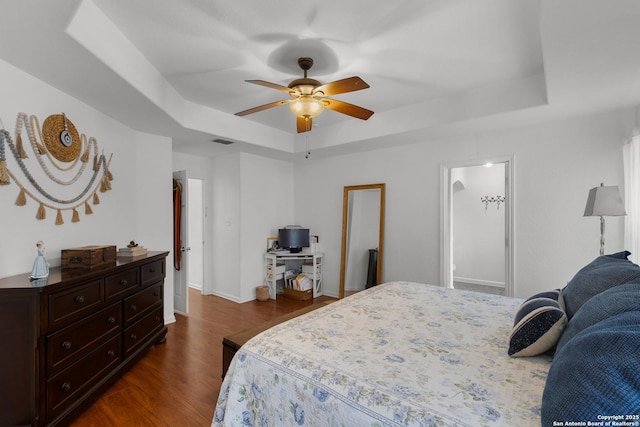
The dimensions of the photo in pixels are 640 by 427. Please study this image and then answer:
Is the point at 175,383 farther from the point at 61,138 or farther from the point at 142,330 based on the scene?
the point at 61,138

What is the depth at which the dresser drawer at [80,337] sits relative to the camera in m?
1.84

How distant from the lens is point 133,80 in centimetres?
234

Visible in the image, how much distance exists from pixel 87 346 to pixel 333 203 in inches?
142

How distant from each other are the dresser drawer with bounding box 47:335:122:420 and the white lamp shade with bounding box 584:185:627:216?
3962 mm

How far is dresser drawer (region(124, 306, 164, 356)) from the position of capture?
258 centimetres

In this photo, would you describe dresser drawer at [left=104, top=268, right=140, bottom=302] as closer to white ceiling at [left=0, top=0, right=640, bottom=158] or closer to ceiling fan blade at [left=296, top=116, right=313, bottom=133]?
white ceiling at [left=0, top=0, right=640, bottom=158]

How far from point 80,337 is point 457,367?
2.34 meters

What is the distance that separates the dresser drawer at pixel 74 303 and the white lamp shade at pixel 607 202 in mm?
3857

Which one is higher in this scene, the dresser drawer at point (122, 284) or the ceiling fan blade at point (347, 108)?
the ceiling fan blade at point (347, 108)

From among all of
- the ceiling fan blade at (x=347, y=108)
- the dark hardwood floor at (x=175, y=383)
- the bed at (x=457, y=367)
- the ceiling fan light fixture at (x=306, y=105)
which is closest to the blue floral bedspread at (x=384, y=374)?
the bed at (x=457, y=367)

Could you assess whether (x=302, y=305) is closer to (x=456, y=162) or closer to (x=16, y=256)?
(x=456, y=162)

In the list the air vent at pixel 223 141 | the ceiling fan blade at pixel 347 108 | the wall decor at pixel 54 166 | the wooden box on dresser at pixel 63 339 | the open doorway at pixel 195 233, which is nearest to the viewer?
the wooden box on dresser at pixel 63 339

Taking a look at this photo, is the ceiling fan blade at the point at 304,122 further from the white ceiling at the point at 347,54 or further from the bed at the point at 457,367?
the bed at the point at 457,367

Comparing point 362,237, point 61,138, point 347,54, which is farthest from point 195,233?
point 347,54
